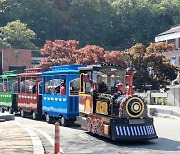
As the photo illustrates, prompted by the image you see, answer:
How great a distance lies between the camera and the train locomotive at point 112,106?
42.9 ft

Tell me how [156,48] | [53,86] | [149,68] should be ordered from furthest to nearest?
[156,48] < [149,68] < [53,86]

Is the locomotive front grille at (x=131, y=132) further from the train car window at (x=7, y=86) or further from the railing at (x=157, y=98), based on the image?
the railing at (x=157, y=98)

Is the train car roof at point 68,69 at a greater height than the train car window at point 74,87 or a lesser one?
greater

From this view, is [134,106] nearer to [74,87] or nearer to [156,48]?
[74,87]

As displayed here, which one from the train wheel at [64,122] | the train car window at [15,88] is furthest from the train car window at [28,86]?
the train wheel at [64,122]

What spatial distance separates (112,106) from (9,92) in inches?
594

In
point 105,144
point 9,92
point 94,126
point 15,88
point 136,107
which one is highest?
point 15,88

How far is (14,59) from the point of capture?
58.0 m

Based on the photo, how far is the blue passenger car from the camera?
18.2 m

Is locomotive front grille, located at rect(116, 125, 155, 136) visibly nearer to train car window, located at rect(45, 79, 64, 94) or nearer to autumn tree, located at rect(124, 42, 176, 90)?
train car window, located at rect(45, 79, 64, 94)

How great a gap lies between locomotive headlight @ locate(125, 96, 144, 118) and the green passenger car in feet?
47.4

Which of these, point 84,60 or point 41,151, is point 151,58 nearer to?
point 84,60

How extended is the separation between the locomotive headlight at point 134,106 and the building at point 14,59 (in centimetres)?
4566

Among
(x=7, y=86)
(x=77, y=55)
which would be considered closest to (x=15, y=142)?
(x=7, y=86)
